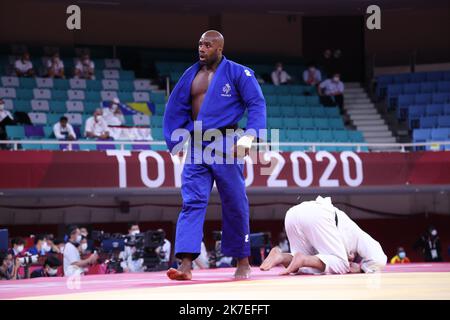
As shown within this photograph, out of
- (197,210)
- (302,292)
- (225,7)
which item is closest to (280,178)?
(225,7)

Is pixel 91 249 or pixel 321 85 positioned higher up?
pixel 321 85

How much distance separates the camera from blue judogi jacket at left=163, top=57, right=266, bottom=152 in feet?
18.7

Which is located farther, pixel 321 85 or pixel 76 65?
pixel 321 85

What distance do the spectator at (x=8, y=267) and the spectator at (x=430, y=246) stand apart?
9366 millimetres

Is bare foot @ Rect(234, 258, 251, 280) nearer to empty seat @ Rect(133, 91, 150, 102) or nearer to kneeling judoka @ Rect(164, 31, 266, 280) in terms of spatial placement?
kneeling judoka @ Rect(164, 31, 266, 280)

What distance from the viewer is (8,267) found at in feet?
36.4

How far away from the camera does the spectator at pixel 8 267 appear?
1080cm

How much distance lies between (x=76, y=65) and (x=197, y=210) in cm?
1392

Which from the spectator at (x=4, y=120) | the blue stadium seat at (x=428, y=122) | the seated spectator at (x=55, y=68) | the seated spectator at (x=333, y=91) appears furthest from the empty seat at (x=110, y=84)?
the blue stadium seat at (x=428, y=122)

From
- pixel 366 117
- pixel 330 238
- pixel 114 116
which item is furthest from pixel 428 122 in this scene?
pixel 330 238

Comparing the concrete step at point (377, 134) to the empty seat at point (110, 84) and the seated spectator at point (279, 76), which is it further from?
the empty seat at point (110, 84)

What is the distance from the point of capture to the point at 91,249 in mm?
13500

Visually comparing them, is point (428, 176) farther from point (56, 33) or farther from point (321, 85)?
point (56, 33)
